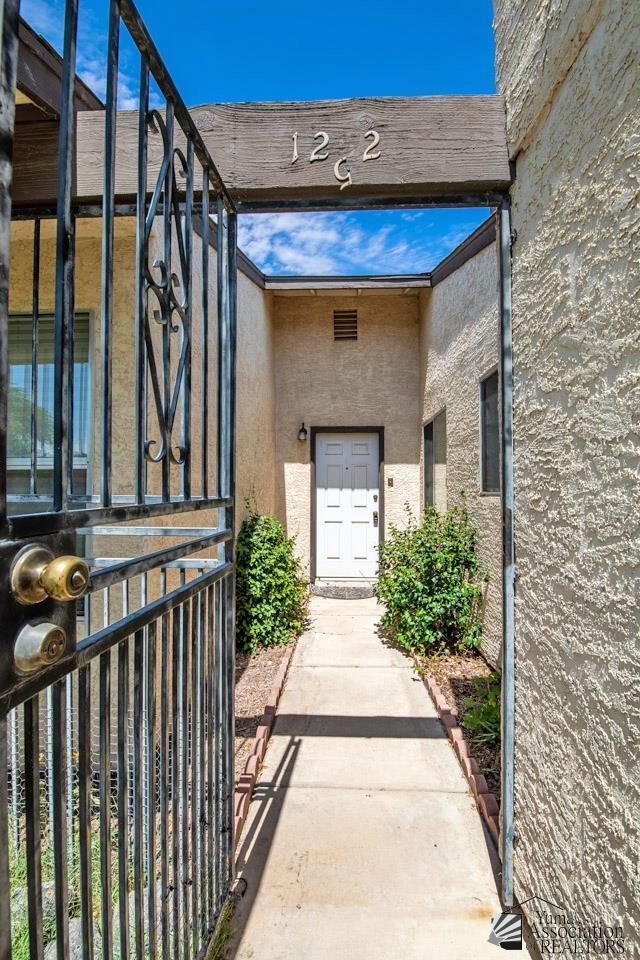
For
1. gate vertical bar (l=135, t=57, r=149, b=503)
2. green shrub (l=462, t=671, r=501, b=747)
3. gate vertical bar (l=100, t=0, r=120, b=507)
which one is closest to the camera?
gate vertical bar (l=100, t=0, r=120, b=507)

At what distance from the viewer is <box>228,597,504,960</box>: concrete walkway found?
195 centimetres

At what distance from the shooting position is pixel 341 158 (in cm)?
198

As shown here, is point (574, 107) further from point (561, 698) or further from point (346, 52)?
point (346, 52)

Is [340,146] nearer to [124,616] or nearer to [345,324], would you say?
[124,616]

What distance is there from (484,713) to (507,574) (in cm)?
178

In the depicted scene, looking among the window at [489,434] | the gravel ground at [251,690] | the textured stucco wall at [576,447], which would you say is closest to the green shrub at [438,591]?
the window at [489,434]

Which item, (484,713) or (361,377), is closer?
(484,713)

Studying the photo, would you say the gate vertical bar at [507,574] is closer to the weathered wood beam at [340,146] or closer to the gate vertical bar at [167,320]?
the weathered wood beam at [340,146]

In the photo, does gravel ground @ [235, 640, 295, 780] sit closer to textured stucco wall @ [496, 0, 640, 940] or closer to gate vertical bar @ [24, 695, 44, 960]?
textured stucco wall @ [496, 0, 640, 940]

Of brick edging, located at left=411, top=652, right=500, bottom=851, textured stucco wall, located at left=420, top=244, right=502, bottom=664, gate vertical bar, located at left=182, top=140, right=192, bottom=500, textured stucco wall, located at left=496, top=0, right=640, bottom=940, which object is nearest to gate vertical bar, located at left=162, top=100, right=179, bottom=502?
gate vertical bar, located at left=182, top=140, right=192, bottom=500

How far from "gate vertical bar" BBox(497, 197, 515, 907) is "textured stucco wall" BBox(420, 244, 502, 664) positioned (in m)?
1.75

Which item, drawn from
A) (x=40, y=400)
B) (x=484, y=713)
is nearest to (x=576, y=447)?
(x=484, y=713)

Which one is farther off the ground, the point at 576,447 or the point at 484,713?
the point at 576,447

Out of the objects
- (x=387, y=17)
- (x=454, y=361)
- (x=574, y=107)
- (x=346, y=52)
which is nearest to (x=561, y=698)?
(x=574, y=107)
